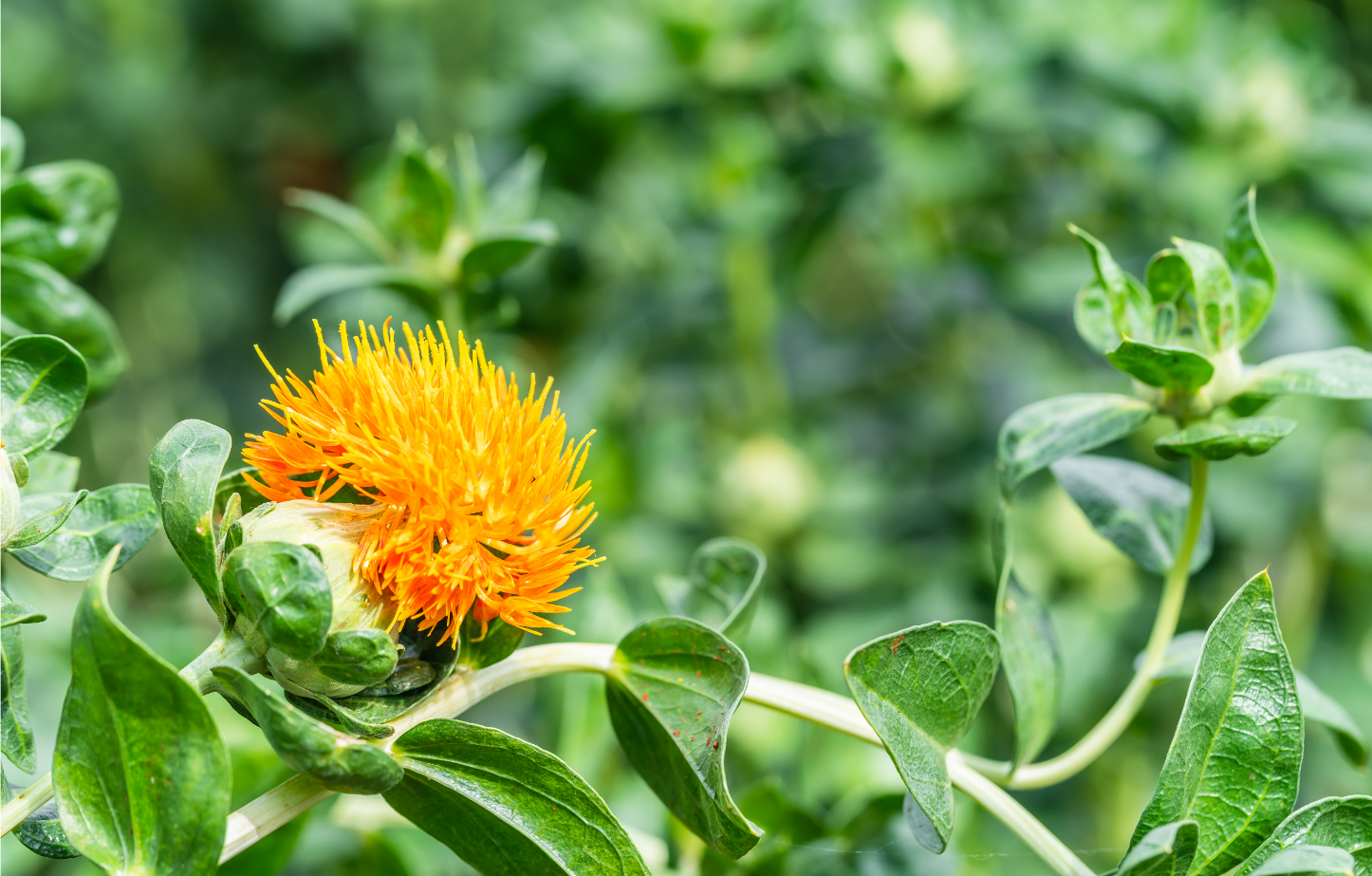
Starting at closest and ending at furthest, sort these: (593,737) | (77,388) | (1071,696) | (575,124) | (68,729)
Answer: (68,729)
(77,388)
(593,737)
(1071,696)
(575,124)

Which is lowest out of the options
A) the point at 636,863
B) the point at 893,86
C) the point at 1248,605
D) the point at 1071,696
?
the point at 1071,696

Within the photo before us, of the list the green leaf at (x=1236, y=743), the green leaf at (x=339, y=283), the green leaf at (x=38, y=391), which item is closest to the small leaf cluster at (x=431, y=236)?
the green leaf at (x=339, y=283)

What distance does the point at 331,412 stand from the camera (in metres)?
0.44

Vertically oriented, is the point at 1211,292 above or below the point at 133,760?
above

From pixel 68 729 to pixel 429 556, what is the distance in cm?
14

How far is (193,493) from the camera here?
0.42 metres

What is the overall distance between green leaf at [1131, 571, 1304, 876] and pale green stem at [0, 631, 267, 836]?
359 millimetres

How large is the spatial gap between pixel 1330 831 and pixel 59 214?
0.71 metres

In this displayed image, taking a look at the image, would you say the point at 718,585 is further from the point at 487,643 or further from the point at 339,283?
the point at 339,283

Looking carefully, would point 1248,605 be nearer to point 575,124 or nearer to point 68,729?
point 68,729

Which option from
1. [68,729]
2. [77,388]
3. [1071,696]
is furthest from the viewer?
[1071,696]

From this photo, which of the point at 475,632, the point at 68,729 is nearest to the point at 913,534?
the point at 475,632

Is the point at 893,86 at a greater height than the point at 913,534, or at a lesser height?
greater

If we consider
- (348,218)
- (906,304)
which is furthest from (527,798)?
(906,304)
